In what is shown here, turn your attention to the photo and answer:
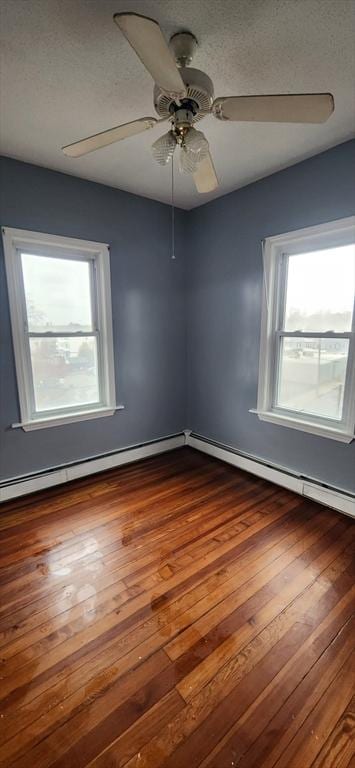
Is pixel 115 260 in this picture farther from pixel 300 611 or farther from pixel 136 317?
pixel 300 611

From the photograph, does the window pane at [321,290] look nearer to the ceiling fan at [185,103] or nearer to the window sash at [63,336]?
the ceiling fan at [185,103]

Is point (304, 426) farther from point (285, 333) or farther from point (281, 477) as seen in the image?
point (285, 333)

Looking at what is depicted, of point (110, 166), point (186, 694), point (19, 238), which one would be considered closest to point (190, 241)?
point (110, 166)

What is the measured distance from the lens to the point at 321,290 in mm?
2402

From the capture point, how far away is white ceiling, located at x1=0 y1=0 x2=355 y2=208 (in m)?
1.22

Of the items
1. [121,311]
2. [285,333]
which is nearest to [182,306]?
[121,311]

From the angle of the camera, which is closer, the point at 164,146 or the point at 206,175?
the point at 164,146

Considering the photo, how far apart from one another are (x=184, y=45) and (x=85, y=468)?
2.93 m

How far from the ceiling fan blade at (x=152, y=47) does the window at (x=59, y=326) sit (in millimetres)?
1732

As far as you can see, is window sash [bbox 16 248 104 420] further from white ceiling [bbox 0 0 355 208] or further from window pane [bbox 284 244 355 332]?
window pane [bbox 284 244 355 332]

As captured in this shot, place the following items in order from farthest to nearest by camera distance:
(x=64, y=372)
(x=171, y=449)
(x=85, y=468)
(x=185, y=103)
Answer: (x=171, y=449) < (x=85, y=468) < (x=64, y=372) < (x=185, y=103)

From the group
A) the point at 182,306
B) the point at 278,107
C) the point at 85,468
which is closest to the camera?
the point at 278,107

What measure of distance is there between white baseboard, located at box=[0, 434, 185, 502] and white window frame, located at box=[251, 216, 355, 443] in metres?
1.17

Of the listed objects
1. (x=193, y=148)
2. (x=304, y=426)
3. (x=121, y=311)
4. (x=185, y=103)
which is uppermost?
(x=185, y=103)
